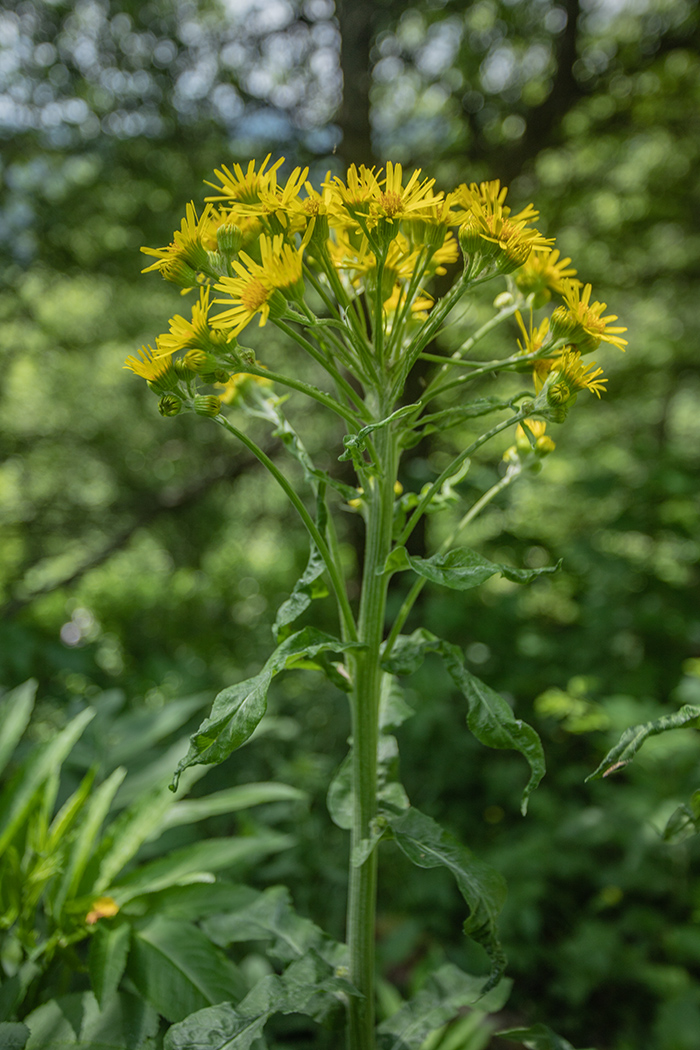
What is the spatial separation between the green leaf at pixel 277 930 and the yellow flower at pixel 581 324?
91 centimetres

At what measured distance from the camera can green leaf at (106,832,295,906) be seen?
111 cm

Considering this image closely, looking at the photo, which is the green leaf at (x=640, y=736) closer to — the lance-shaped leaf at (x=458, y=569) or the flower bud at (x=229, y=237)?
the lance-shaped leaf at (x=458, y=569)

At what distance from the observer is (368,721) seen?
83cm

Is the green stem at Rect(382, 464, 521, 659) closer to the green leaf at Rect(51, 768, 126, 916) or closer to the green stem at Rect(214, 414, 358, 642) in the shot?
the green stem at Rect(214, 414, 358, 642)

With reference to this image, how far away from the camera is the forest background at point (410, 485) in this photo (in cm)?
183

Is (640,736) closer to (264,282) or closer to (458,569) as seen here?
(458,569)

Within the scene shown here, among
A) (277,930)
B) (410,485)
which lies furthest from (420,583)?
(410,485)

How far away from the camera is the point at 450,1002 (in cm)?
94

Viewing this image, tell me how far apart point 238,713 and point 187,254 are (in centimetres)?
54

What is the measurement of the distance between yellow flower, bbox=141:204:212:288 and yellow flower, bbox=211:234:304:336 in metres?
0.07

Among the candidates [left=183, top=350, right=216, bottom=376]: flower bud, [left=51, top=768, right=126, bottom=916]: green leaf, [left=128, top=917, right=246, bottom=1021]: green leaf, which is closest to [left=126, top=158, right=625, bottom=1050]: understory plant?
[left=183, top=350, right=216, bottom=376]: flower bud

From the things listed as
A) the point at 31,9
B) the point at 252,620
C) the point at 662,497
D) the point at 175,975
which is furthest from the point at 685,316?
the point at 175,975

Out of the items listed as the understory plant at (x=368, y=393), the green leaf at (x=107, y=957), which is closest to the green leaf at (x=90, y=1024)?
the green leaf at (x=107, y=957)

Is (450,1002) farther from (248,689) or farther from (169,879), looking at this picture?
(248,689)
